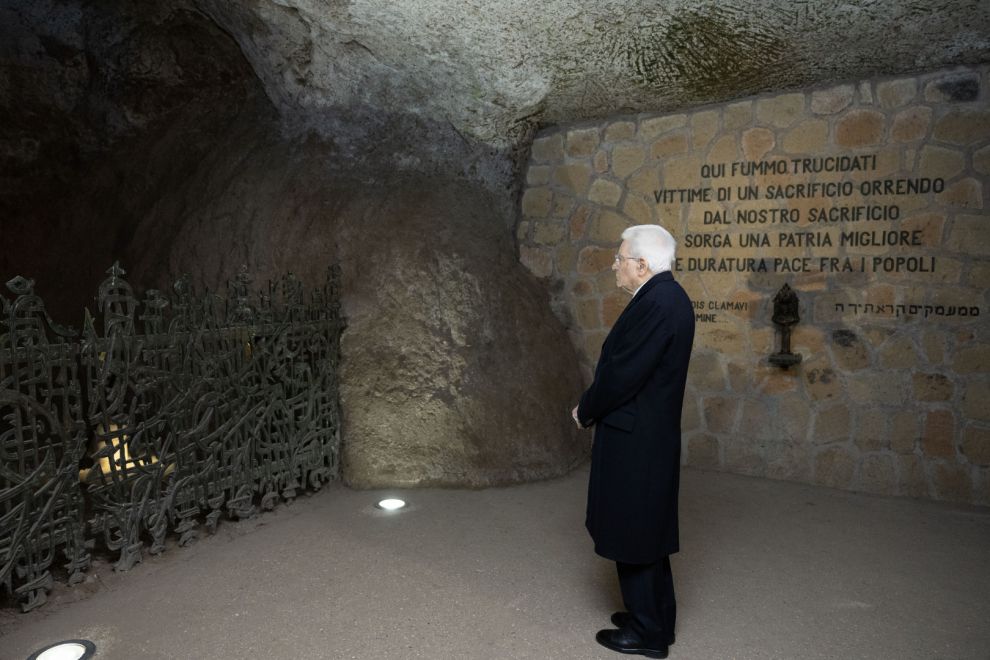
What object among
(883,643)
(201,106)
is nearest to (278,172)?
(201,106)

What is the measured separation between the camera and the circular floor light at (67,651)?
93.7 inches

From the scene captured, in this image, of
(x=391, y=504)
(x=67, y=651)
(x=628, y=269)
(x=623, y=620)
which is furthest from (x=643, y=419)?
(x=67, y=651)

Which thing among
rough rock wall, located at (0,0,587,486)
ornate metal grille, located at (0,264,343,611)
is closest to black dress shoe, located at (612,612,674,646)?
rough rock wall, located at (0,0,587,486)

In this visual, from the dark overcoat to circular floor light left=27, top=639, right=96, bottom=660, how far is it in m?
1.83

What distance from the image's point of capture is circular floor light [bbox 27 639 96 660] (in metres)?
2.38

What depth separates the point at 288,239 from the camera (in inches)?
182

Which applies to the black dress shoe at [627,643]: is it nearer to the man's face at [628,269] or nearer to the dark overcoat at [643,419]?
the dark overcoat at [643,419]

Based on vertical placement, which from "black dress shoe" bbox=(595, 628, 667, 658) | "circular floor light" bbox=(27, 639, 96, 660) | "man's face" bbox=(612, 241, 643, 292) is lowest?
"black dress shoe" bbox=(595, 628, 667, 658)

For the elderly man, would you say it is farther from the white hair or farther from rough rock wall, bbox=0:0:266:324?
rough rock wall, bbox=0:0:266:324

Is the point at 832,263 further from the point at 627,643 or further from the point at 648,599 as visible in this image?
the point at 627,643

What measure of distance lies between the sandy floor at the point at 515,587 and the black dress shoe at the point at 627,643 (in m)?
0.04

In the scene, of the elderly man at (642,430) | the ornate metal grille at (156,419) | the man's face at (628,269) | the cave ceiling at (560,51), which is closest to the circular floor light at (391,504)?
the ornate metal grille at (156,419)

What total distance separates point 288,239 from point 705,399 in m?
2.99

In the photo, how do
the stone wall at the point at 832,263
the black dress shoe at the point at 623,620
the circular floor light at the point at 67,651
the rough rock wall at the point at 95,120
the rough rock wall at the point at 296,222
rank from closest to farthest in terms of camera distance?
the circular floor light at the point at 67,651
the black dress shoe at the point at 623,620
the stone wall at the point at 832,263
the rough rock wall at the point at 296,222
the rough rock wall at the point at 95,120
